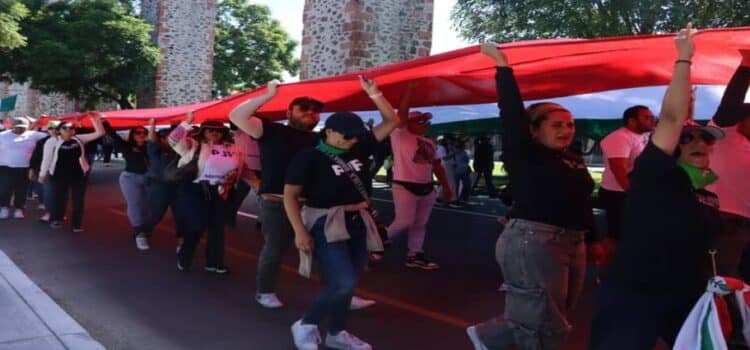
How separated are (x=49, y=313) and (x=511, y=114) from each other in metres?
3.76

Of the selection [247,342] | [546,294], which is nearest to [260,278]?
[247,342]

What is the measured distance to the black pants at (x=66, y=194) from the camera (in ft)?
29.3

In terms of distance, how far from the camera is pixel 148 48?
79.8ft

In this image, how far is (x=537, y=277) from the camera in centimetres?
296

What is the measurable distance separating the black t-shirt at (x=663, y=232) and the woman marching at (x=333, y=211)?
1.68 m

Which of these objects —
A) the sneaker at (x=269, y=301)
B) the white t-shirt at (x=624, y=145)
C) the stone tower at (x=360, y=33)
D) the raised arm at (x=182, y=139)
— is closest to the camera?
the white t-shirt at (x=624, y=145)

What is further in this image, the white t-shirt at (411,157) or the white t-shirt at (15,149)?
the white t-shirt at (15,149)

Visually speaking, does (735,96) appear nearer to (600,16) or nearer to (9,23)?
(600,16)

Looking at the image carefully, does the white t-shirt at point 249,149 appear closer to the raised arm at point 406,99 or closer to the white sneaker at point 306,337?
the raised arm at point 406,99

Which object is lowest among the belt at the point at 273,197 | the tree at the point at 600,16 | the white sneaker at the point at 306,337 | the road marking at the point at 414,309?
the road marking at the point at 414,309

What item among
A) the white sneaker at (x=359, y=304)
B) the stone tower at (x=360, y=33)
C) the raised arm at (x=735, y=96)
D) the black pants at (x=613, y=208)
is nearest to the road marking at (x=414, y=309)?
the white sneaker at (x=359, y=304)

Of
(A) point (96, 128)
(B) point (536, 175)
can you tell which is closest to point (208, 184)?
(A) point (96, 128)

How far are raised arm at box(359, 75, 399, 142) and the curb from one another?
2204mm

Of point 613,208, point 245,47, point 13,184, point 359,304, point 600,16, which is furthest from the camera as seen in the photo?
point 245,47
